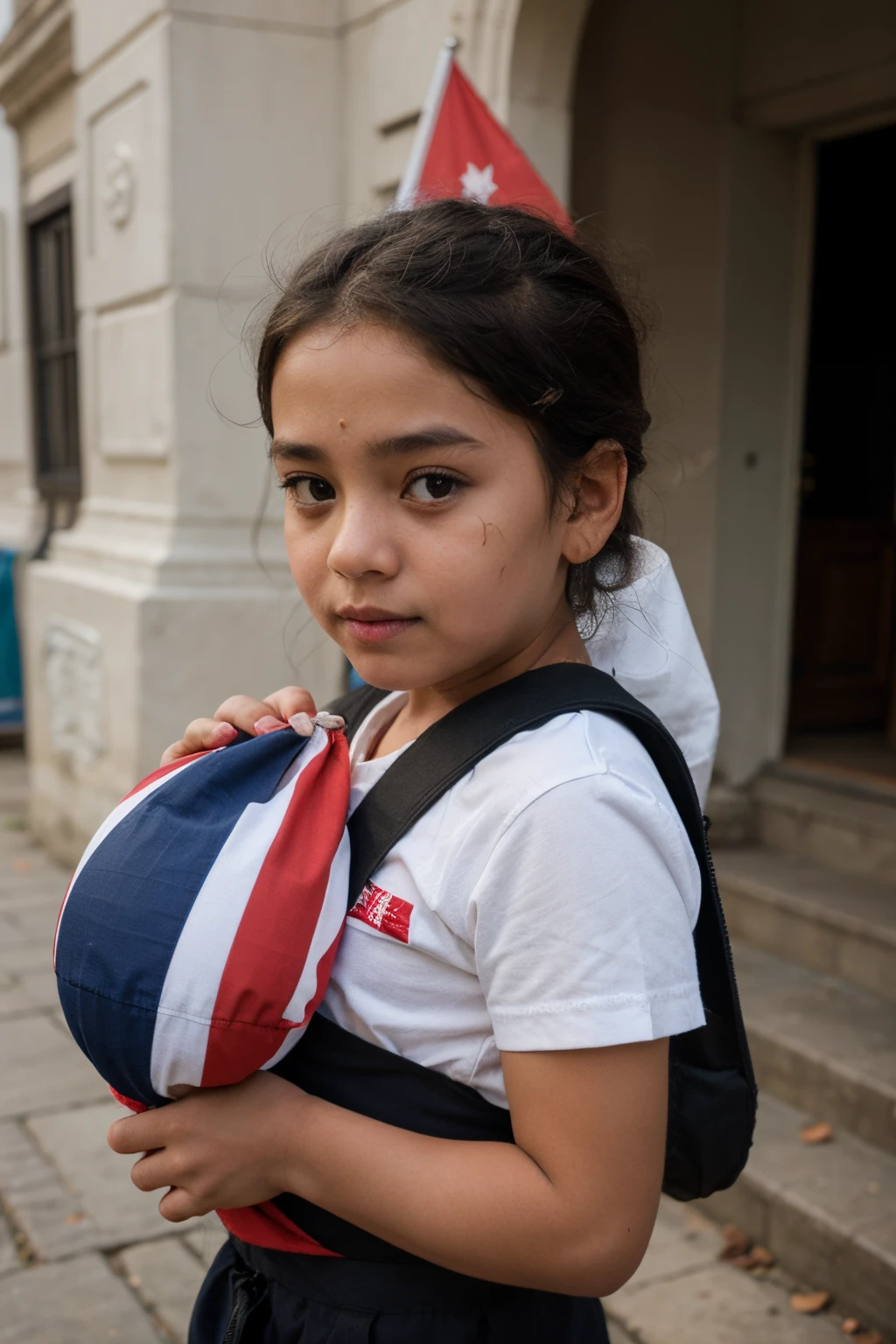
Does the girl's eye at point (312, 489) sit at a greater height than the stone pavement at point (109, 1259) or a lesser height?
greater

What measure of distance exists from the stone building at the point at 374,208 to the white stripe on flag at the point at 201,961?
2.85 meters

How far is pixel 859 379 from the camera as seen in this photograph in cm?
614

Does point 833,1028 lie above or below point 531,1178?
below

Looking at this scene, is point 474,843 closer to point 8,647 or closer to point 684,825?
point 684,825

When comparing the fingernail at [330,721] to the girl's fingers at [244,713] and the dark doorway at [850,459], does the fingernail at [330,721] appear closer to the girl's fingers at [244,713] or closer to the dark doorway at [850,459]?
the girl's fingers at [244,713]

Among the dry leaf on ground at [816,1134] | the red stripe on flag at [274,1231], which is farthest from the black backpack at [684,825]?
the dry leaf on ground at [816,1134]

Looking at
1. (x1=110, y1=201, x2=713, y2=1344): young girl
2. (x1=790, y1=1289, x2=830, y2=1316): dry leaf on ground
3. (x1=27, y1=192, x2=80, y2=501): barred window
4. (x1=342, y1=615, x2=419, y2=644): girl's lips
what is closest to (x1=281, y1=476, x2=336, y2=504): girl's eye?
(x1=110, y1=201, x2=713, y2=1344): young girl

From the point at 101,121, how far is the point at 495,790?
5.12 meters

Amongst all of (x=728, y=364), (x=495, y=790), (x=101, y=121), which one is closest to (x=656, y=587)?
(x=495, y=790)

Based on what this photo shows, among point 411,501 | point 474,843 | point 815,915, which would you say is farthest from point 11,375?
Result: point 474,843

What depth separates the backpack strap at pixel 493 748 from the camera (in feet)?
3.42

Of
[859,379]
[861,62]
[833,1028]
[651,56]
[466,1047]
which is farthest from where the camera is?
[859,379]

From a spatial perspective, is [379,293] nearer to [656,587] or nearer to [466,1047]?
[656,587]

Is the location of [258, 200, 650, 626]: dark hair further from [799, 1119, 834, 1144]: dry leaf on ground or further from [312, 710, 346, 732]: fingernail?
[799, 1119, 834, 1144]: dry leaf on ground
